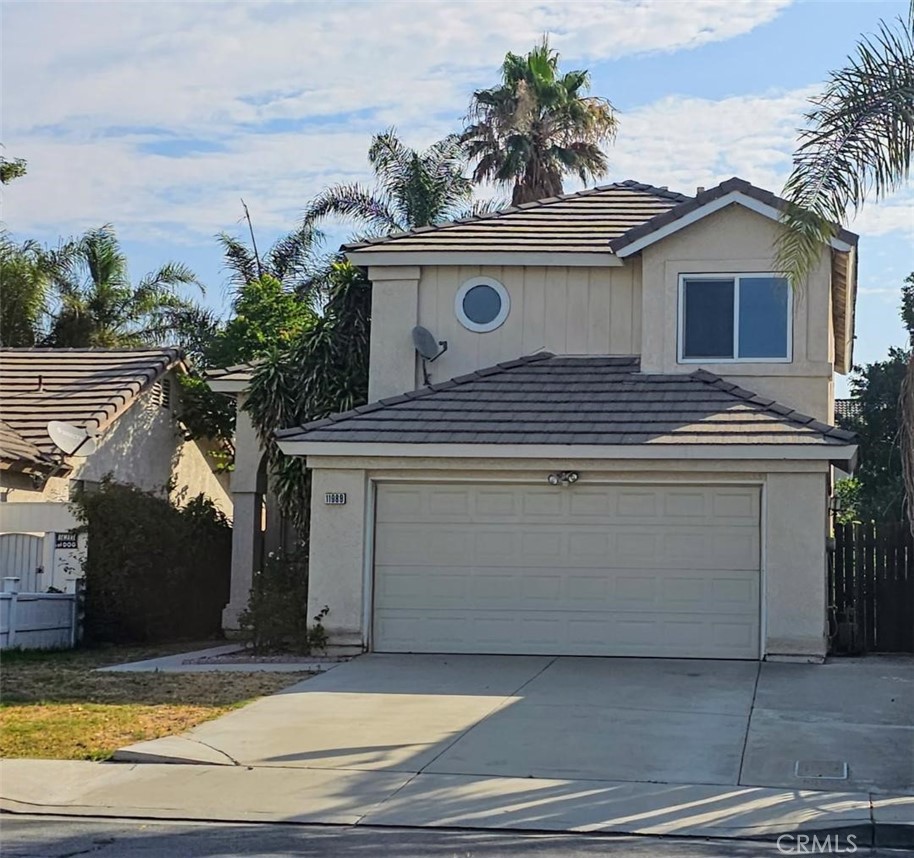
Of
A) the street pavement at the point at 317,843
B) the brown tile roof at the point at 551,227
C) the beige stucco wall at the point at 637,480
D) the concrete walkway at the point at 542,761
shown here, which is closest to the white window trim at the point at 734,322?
the brown tile roof at the point at 551,227

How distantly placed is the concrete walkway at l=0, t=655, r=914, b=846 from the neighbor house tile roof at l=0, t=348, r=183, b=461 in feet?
29.2

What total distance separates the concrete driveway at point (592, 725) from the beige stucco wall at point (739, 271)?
3803 millimetres

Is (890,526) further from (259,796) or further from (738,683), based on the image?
(259,796)

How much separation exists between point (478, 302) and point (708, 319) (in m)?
3.27

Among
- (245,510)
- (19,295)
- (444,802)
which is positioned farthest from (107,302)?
(444,802)

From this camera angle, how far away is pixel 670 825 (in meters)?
8.30

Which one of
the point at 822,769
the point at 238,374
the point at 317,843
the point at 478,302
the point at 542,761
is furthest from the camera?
the point at 238,374

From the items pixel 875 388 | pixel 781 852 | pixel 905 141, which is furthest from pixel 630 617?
pixel 875 388

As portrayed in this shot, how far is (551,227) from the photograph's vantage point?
62.0ft

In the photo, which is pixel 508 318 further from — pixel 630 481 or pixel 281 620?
pixel 281 620

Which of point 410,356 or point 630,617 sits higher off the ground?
point 410,356

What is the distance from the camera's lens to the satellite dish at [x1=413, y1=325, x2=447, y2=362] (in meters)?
18.1

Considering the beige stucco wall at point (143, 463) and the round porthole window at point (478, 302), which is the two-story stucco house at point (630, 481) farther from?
the beige stucco wall at point (143, 463)

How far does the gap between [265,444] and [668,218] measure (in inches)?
268
